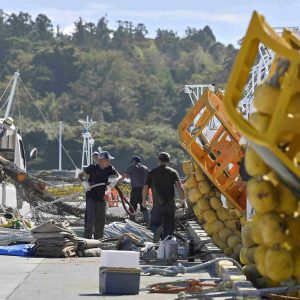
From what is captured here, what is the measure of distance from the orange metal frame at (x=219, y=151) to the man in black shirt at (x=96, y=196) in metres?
2.61

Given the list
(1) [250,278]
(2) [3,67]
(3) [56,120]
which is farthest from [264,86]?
(2) [3,67]

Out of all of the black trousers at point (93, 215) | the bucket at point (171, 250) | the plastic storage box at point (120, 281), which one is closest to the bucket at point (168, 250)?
the bucket at point (171, 250)

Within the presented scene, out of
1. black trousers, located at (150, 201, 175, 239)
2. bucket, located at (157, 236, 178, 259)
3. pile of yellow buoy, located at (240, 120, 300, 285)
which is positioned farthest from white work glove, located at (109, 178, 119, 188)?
pile of yellow buoy, located at (240, 120, 300, 285)

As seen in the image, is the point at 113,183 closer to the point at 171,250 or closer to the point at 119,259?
the point at 171,250

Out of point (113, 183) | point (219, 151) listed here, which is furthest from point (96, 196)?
point (219, 151)

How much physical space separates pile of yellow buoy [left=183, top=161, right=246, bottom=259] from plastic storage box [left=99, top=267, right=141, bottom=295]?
10.6 feet

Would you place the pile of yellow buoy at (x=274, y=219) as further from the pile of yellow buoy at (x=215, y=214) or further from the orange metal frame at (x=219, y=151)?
the orange metal frame at (x=219, y=151)

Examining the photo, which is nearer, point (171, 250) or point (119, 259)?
point (119, 259)

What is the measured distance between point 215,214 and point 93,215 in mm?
3755

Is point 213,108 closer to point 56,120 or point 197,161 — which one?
point 197,161

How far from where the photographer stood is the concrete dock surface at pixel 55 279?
12008 millimetres

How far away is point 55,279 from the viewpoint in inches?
544

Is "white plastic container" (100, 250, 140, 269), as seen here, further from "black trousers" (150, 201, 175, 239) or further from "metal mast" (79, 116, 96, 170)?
"metal mast" (79, 116, 96, 170)

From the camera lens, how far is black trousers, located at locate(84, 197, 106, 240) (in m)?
19.7
